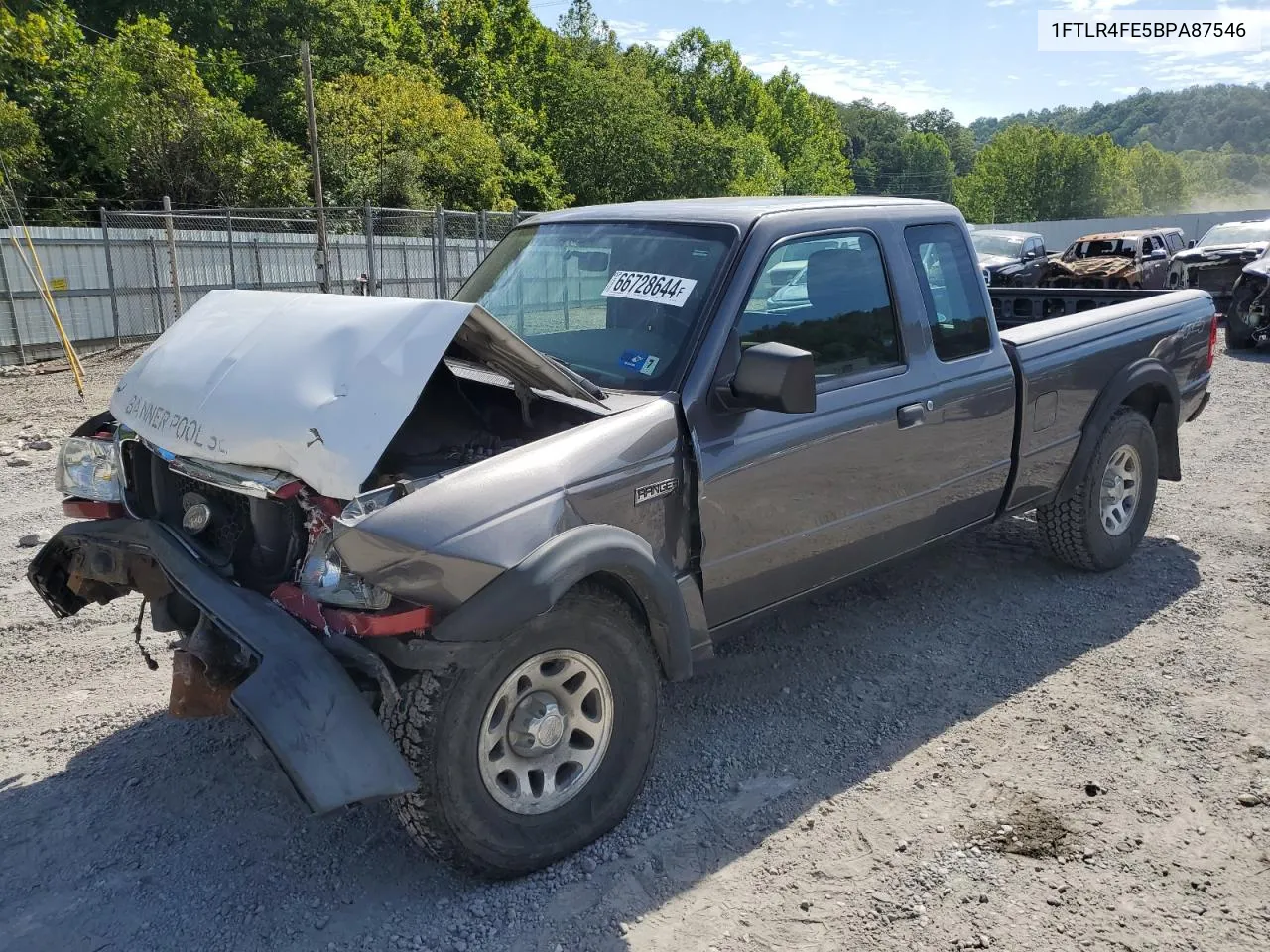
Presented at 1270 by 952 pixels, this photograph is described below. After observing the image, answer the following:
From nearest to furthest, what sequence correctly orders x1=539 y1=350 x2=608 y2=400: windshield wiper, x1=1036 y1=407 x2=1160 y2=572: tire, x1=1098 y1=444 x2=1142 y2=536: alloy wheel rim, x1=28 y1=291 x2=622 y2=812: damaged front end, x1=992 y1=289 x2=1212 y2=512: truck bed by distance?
1. x1=28 y1=291 x2=622 y2=812: damaged front end
2. x1=539 y1=350 x2=608 y2=400: windshield wiper
3. x1=992 y1=289 x2=1212 y2=512: truck bed
4. x1=1036 y1=407 x2=1160 y2=572: tire
5. x1=1098 y1=444 x2=1142 y2=536: alloy wheel rim

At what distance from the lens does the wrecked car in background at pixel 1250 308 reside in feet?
45.3

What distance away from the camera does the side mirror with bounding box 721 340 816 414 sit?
3088mm

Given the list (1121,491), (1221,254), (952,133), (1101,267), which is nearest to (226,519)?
(1121,491)

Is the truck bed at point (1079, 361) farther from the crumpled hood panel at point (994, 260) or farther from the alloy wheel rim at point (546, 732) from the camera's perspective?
the crumpled hood panel at point (994, 260)

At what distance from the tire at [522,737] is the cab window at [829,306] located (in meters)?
1.19

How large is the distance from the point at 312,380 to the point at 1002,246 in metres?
20.7

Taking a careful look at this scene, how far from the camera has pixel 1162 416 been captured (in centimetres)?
560

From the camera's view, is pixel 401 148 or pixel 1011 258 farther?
pixel 401 148

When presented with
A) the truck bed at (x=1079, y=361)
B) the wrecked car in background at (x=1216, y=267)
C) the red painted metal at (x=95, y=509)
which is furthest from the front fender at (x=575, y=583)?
the wrecked car in background at (x=1216, y=267)

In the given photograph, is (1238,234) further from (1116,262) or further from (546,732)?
(546,732)

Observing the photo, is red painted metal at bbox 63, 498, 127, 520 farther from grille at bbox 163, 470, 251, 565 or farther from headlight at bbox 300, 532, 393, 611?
headlight at bbox 300, 532, 393, 611

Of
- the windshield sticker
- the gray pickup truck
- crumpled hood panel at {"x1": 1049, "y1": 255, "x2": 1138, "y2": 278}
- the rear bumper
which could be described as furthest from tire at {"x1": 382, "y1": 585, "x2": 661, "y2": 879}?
crumpled hood panel at {"x1": 1049, "y1": 255, "x2": 1138, "y2": 278}

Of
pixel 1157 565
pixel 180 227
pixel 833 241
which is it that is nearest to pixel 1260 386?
pixel 1157 565

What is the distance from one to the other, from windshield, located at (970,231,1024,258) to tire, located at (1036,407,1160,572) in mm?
16465
